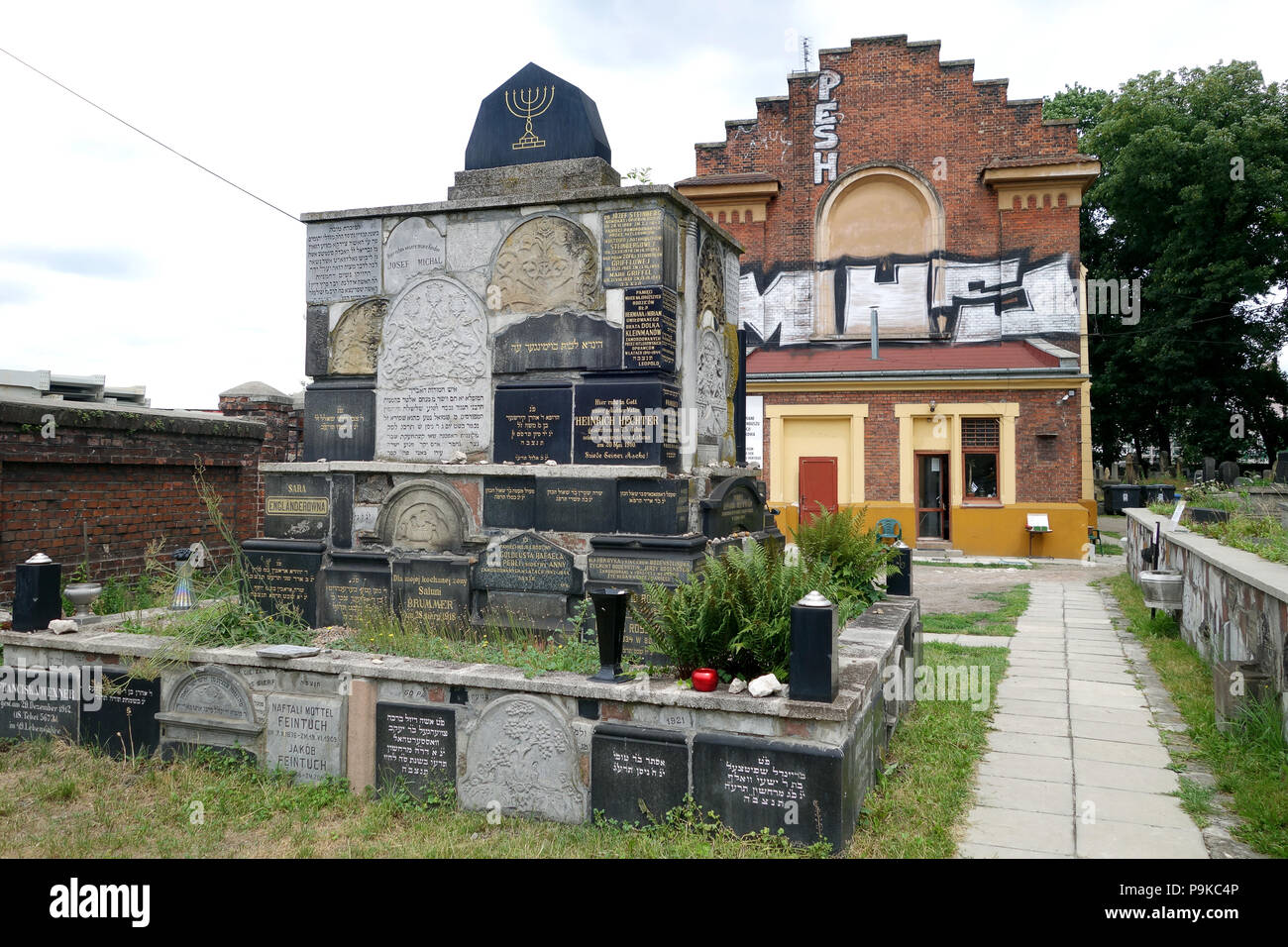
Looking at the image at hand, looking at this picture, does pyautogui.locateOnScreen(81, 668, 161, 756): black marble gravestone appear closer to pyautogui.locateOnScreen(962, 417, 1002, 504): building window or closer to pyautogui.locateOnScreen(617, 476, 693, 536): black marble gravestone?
pyautogui.locateOnScreen(617, 476, 693, 536): black marble gravestone

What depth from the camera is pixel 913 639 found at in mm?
7457

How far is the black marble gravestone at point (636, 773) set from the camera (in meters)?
4.48

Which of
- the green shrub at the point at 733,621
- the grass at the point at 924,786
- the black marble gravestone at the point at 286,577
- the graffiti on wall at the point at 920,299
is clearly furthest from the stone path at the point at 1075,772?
the graffiti on wall at the point at 920,299

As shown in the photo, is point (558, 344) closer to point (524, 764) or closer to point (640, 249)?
point (640, 249)

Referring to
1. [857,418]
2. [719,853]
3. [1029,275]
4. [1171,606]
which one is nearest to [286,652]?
[719,853]

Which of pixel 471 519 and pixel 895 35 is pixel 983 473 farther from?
pixel 471 519

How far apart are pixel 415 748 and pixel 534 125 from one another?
484cm

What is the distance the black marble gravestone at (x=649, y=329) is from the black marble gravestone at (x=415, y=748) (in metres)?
2.69

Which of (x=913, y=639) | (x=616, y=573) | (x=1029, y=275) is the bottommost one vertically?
(x=913, y=639)

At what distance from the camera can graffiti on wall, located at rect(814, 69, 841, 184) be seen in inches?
834

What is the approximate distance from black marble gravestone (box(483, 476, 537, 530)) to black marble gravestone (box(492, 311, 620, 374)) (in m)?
0.83

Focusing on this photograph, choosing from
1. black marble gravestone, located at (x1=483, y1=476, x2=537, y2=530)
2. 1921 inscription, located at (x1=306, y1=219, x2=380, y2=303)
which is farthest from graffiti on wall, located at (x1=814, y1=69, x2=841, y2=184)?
black marble gravestone, located at (x1=483, y1=476, x2=537, y2=530)

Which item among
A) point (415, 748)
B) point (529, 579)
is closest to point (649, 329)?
point (529, 579)

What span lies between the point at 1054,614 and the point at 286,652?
9.86 m
